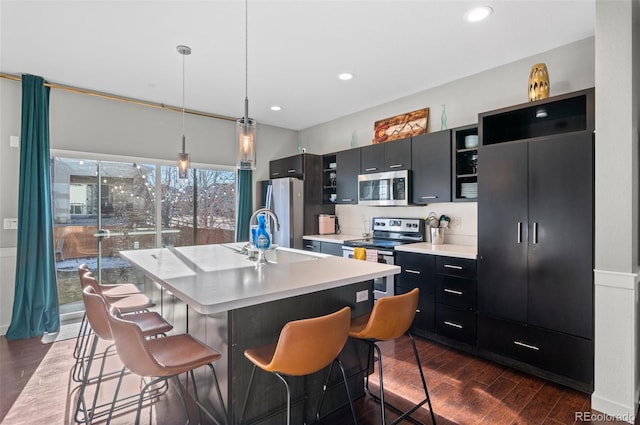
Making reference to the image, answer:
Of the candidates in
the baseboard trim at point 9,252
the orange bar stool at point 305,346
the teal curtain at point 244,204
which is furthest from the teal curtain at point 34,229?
the orange bar stool at point 305,346

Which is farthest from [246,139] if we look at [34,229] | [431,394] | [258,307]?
[34,229]

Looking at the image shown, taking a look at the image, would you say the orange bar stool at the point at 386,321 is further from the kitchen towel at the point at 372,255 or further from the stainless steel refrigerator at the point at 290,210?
the stainless steel refrigerator at the point at 290,210

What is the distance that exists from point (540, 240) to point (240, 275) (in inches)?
90.3

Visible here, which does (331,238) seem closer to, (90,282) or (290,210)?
(290,210)

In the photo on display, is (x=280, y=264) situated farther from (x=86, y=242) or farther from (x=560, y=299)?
(x=86, y=242)

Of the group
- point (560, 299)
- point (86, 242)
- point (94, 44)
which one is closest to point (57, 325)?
point (86, 242)

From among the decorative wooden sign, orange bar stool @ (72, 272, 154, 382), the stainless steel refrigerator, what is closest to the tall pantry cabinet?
the decorative wooden sign

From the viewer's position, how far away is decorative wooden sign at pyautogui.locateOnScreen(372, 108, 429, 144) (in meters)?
3.99

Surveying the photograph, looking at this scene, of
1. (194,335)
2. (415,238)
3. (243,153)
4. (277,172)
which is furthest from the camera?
(277,172)

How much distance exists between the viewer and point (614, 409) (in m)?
2.08

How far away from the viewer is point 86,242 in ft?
13.4

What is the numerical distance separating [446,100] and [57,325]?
16.7 ft

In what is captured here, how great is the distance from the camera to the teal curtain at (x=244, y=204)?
5.29 metres

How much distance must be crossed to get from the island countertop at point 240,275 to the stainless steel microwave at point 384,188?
5.23 feet
